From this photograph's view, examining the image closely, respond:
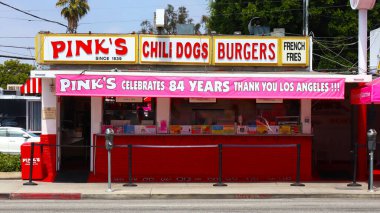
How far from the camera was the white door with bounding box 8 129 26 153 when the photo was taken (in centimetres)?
2406

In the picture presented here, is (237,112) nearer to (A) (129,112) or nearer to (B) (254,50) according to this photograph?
(B) (254,50)

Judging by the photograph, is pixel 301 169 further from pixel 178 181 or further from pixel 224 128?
pixel 178 181

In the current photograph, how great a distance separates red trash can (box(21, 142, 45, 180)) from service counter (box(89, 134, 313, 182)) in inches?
55.7

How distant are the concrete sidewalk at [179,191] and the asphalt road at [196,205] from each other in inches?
17.4

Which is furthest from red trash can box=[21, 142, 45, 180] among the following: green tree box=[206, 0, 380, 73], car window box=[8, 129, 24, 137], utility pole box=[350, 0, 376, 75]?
green tree box=[206, 0, 380, 73]

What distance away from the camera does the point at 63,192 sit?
12773 mm

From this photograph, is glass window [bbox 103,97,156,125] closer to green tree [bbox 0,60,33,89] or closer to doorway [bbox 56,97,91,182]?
doorway [bbox 56,97,91,182]

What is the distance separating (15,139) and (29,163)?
33.3 feet

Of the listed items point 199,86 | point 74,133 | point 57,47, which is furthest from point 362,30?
point 74,133

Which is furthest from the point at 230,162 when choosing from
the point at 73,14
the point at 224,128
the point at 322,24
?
the point at 73,14

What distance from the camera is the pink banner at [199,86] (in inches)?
539

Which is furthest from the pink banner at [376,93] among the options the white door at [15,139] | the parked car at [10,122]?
the parked car at [10,122]

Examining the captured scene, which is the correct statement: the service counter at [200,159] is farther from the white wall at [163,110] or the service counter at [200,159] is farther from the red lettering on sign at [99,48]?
the red lettering on sign at [99,48]

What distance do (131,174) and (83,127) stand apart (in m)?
4.31
